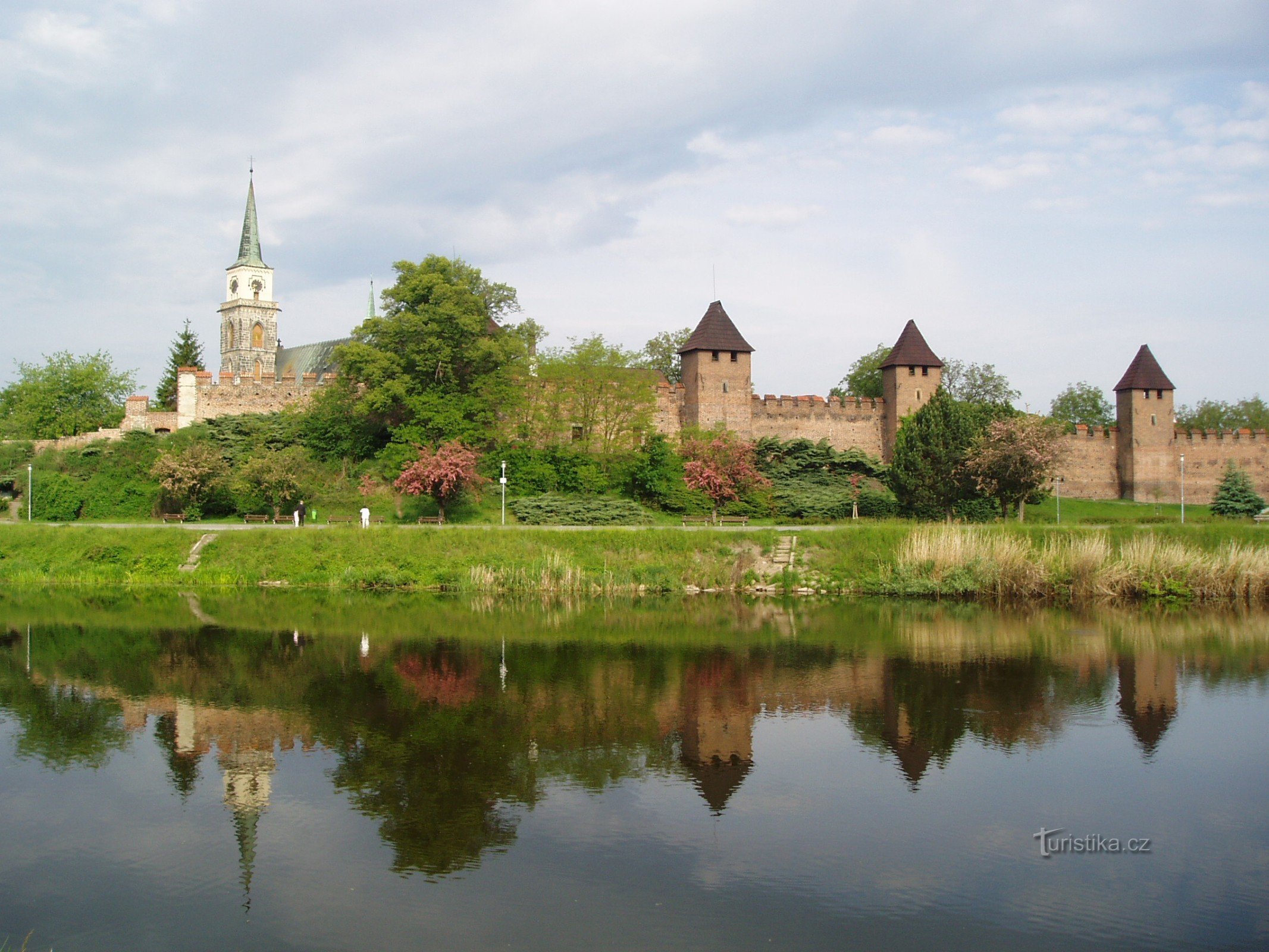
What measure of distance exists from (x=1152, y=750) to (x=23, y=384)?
160 ft

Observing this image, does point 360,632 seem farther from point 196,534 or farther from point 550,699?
point 196,534

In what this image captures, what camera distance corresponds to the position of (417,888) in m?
7.61

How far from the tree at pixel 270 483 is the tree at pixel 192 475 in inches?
34.7

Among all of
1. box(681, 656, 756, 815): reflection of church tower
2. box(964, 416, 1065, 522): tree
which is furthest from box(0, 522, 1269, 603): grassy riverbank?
box(681, 656, 756, 815): reflection of church tower

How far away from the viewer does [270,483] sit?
3188 cm

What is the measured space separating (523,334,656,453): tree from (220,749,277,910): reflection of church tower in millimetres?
27303

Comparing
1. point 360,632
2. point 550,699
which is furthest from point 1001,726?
point 360,632

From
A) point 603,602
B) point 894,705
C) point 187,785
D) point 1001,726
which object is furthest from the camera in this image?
point 603,602

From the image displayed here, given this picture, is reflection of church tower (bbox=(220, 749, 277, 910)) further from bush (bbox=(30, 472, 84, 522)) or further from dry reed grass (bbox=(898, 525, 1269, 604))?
bush (bbox=(30, 472, 84, 522))

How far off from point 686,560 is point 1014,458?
12296 millimetres

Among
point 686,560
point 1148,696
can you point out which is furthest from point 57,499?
point 1148,696

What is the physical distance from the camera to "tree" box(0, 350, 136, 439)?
4462 centimetres

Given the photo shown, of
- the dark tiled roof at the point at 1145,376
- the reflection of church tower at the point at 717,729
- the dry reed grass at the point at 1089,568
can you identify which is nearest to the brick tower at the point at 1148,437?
the dark tiled roof at the point at 1145,376

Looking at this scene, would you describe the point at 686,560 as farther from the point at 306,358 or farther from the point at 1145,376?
the point at 306,358
